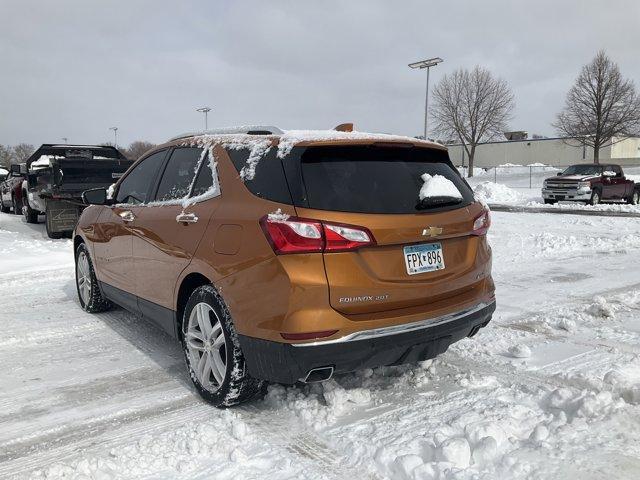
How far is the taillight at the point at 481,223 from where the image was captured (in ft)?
11.6

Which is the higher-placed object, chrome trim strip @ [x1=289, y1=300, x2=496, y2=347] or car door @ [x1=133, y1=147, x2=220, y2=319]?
car door @ [x1=133, y1=147, x2=220, y2=319]

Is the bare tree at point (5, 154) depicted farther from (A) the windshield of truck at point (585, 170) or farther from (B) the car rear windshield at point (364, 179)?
(B) the car rear windshield at point (364, 179)

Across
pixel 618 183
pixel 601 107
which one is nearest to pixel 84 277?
pixel 618 183

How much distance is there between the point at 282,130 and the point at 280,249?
97cm

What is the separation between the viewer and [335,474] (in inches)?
104

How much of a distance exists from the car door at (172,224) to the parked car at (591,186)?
20.8m

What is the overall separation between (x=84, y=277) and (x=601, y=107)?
4166 cm

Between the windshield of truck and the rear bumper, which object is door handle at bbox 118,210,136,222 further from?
the windshield of truck

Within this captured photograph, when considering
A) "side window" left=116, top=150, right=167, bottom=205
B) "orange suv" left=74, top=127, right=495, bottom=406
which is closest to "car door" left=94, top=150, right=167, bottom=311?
"side window" left=116, top=150, right=167, bottom=205

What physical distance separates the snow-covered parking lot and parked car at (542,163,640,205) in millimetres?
17734

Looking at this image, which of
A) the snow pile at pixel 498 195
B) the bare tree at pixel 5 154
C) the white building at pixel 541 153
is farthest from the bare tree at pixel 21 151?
the snow pile at pixel 498 195

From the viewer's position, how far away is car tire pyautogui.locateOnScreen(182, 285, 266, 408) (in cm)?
322

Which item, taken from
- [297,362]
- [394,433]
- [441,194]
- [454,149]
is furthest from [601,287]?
[454,149]

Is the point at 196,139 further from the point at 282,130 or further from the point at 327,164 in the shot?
the point at 327,164
